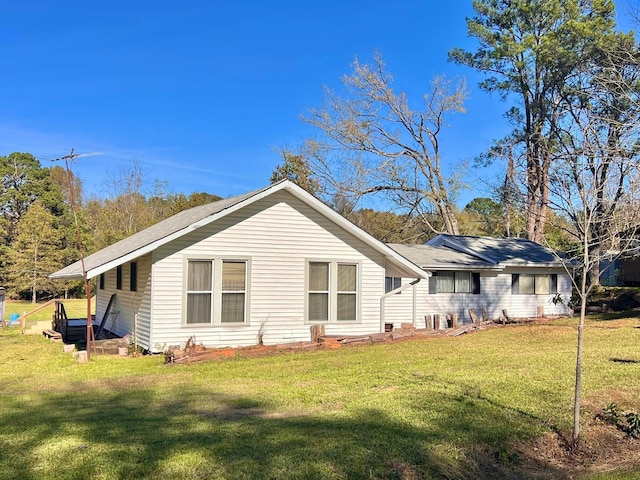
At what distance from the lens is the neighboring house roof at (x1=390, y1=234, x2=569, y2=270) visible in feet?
70.4

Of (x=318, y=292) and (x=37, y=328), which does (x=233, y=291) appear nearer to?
(x=318, y=292)

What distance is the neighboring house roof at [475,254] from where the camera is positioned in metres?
21.5

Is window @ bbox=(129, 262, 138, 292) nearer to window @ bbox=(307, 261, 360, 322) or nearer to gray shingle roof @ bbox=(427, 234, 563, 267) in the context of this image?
window @ bbox=(307, 261, 360, 322)

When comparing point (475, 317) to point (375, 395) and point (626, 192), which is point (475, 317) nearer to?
point (626, 192)

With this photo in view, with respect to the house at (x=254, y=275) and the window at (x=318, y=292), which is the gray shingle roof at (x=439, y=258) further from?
the window at (x=318, y=292)

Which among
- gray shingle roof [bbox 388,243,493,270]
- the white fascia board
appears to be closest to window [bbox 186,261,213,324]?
gray shingle roof [bbox 388,243,493,270]

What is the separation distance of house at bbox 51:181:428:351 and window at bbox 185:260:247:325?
24mm

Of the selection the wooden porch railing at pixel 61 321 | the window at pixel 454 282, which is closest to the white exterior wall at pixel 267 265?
the wooden porch railing at pixel 61 321

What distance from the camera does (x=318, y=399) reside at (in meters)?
7.84

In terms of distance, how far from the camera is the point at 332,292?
47.8ft

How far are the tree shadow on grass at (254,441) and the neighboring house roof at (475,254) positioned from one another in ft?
45.6

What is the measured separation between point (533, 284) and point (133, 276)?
1744cm

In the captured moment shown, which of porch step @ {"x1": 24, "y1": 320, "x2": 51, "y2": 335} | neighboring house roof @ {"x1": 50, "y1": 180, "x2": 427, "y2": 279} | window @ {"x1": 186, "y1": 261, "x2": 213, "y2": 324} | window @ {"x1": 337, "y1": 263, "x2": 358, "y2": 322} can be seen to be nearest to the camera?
neighboring house roof @ {"x1": 50, "y1": 180, "x2": 427, "y2": 279}

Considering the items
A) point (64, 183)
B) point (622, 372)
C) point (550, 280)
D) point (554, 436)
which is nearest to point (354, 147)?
point (550, 280)
